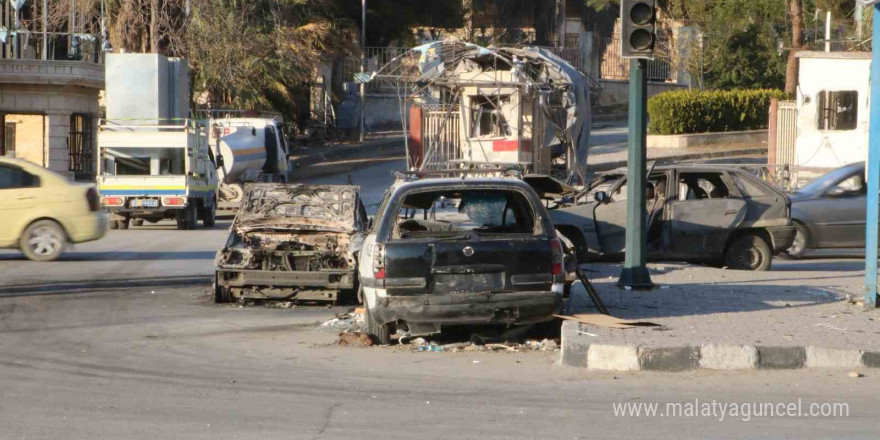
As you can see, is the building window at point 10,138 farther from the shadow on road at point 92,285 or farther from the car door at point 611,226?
the car door at point 611,226

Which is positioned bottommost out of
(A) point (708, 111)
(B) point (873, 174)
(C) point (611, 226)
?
(C) point (611, 226)

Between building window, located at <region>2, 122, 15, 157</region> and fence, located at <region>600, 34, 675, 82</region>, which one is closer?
building window, located at <region>2, 122, 15, 157</region>

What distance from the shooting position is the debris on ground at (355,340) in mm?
10156

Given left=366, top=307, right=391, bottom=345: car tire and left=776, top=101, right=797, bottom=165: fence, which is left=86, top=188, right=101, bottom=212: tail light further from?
left=776, top=101, right=797, bottom=165: fence

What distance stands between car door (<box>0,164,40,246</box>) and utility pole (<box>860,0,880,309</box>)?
12.3 meters

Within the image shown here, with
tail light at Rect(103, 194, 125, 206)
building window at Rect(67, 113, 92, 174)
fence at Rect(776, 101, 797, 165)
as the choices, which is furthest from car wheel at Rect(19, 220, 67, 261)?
building window at Rect(67, 113, 92, 174)

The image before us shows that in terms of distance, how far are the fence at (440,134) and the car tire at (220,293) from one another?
59.0 ft

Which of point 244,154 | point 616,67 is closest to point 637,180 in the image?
point 244,154

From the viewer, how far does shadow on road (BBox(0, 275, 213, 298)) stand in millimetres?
14000

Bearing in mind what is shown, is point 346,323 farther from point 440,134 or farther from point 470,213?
point 440,134

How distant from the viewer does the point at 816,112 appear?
30.4m

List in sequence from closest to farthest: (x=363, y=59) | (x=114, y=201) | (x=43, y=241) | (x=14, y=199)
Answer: (x=14, y=199), (x=43, y=241), (x=114, y=201), (x=363, y=59)

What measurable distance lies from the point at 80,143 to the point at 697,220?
31383mm

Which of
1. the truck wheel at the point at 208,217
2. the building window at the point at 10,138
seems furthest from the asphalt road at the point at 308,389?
the building window at the point at 10,138
